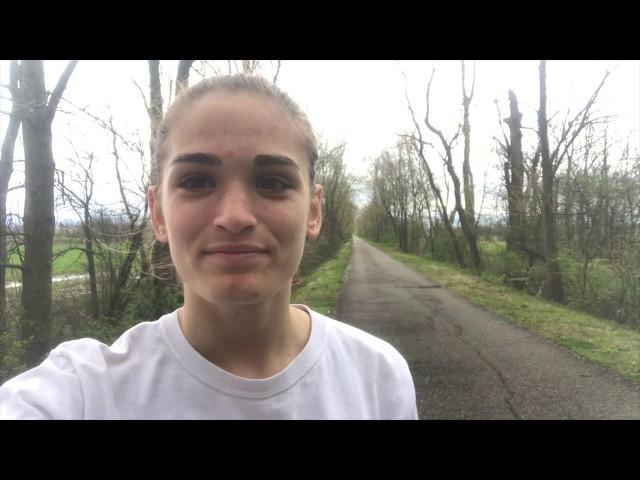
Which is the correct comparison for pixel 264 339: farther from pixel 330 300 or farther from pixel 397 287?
pixel 397 287

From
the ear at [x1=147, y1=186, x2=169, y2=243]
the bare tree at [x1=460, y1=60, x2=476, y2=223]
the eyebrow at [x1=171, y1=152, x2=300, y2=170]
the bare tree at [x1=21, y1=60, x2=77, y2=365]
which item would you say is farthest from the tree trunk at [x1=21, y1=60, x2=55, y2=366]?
the bare tree at [x1=460, y1=60, x2=476, y2=223]

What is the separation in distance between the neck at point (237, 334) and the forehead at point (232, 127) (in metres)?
0.46

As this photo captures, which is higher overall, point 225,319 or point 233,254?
point 233,254

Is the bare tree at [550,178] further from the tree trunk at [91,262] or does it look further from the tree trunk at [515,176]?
the tree trunk at [91,262]

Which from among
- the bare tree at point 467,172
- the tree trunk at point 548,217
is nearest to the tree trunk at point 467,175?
the bare tree at point 467,172

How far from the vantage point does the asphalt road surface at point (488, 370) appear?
4246mm

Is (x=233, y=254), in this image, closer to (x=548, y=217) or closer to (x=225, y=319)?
(x=225, y=319)

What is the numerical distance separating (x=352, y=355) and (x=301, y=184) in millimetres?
625

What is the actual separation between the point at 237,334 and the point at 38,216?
495cm

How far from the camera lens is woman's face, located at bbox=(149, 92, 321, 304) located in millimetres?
1047

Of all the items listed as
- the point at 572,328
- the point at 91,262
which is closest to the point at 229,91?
the point at 91,262

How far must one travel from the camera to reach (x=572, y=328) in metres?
7.62

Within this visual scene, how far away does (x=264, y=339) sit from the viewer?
1267 mm
